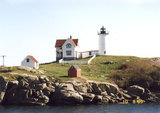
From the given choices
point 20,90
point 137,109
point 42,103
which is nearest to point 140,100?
point 137,109

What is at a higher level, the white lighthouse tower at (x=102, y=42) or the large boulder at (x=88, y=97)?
the white lighthouse tower at (x=102, y=42)

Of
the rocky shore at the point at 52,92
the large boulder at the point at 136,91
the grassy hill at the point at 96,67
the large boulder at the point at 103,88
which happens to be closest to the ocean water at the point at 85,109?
the rocky shore at the point at 52,92

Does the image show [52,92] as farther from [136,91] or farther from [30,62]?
[136,91]

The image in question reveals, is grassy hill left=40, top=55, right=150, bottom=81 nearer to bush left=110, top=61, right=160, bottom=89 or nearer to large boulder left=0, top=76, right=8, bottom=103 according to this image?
bush left=110, top=61, right=160, bottom=89

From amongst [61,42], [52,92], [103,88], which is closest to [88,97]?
[103,88]

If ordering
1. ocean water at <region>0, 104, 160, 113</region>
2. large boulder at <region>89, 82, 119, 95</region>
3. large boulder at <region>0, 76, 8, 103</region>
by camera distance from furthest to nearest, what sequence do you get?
large boulder at <region>89, 82, 119, 95</region> → large boulder at <region>0, 76, 8, 103</region> → ocean water at <region>0, 104, 160, 113</region>

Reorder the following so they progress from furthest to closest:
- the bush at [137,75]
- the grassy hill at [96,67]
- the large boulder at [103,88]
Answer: the grassy hill at [96,67]
the bush at [137,75]
the large boulder at [103,88]

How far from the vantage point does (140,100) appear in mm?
58344

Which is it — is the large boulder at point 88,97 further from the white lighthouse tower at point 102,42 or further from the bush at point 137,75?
the white lighthouse tower at point 102,42

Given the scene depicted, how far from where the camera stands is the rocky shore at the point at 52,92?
178ft

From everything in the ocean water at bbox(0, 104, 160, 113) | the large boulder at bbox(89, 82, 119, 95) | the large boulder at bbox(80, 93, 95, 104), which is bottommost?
the ocean water at bbox(0, 104, 160, 113)

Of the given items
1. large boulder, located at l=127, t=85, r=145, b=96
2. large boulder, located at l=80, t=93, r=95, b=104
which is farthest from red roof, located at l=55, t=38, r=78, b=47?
large boulder, located at l=80, t=93, r=95, b=104

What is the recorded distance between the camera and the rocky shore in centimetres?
5434

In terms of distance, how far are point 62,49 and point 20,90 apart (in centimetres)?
4071
